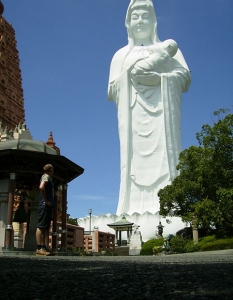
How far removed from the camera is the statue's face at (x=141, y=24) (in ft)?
104

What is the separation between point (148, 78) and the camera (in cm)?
3047

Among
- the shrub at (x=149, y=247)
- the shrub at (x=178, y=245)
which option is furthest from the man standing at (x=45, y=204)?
the shrub at (x=149, y=247)

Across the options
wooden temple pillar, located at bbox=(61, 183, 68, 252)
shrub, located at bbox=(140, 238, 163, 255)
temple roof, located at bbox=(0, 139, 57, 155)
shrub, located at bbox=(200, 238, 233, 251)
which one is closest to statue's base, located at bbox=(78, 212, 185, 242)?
shrub, located at bbox=(140, 238, 163, 255)

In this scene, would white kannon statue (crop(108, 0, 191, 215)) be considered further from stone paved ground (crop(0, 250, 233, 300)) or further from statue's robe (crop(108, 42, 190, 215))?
stone paved ground (crop(0, 250, 233, 300))

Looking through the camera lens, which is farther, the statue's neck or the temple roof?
the statue's neck

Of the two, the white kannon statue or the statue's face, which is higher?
the statue's face

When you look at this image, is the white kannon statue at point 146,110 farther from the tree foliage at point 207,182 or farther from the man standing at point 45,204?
the man standing at point 45,204

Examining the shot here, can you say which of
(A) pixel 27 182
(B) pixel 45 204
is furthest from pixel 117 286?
(A) pixel 27 182

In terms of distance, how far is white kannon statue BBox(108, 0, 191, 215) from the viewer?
29.3m

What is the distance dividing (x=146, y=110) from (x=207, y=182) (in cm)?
1408

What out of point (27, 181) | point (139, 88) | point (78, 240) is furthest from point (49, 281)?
point (139, 88)

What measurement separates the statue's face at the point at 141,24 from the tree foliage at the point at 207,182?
1545 cm

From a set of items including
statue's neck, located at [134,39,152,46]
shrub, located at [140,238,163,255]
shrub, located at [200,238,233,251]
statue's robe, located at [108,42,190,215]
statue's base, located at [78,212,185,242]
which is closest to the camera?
shrub, located at [200,238,233,251]

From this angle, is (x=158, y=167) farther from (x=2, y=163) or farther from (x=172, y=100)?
(x=2, y=163)
